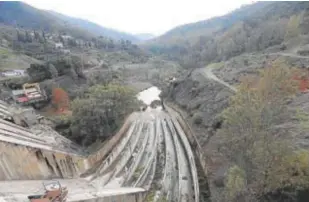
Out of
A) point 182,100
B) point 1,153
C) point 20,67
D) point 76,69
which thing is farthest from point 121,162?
point 20,67

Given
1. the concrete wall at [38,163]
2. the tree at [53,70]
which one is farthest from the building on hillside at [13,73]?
the concrete wall at [38,163]

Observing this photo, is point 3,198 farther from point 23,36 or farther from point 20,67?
point 23,36

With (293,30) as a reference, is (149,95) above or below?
below

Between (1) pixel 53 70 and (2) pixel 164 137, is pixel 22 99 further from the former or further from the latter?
(2) pixel 164 137

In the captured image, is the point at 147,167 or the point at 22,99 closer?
the point at 147,167

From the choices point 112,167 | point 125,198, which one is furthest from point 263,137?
point 112,167

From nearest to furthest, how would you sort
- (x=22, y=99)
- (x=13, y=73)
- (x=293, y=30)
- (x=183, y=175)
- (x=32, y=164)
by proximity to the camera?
(x=32, y=164) → (x=183, y=175) → (x=22, y=99) → (x=13, y=73) → (x=293, y=30)

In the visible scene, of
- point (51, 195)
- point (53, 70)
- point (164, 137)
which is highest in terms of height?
point (53, 70)
